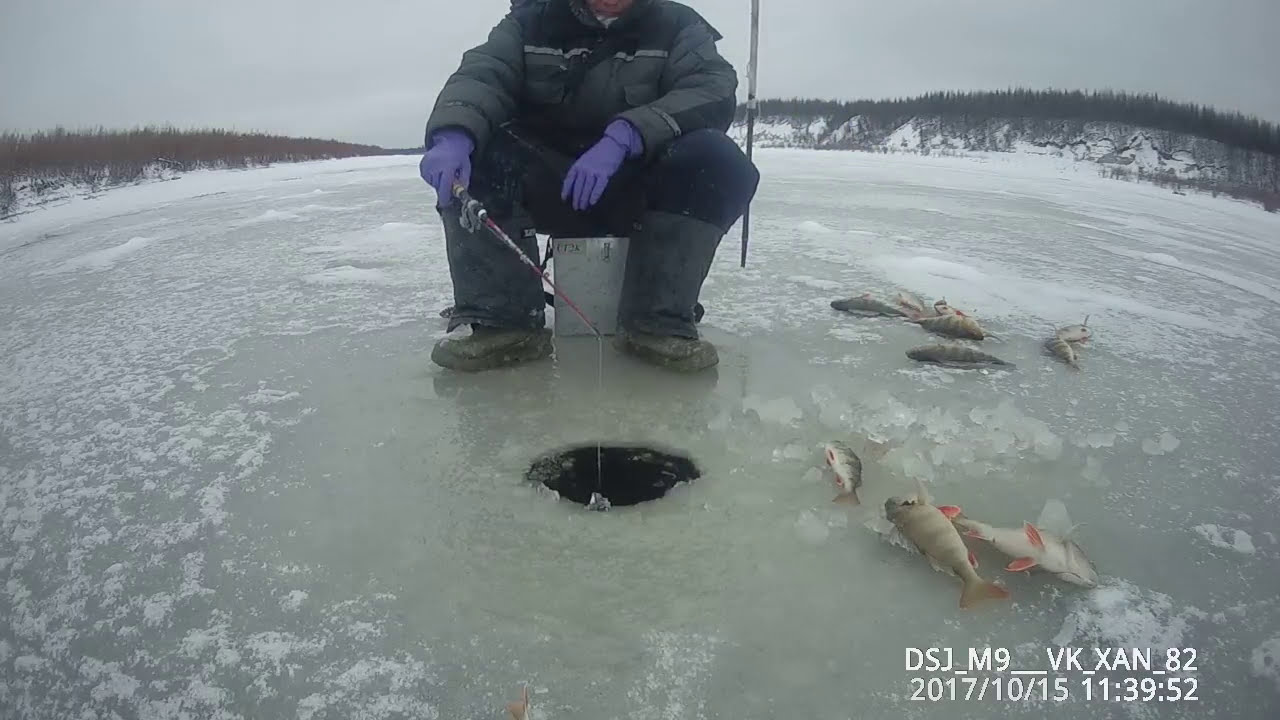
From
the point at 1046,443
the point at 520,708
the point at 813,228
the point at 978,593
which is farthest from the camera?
the point at 813,228

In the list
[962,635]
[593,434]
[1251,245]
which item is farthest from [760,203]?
[962,635]

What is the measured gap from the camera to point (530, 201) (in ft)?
8.61

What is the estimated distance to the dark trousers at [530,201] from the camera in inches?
95.0

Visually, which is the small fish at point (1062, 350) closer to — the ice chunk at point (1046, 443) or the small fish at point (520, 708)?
the ice chunk at point (1046, 443)

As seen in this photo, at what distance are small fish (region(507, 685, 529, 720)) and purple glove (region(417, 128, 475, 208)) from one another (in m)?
1.62

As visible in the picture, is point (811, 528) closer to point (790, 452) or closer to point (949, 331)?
point (790, 452)

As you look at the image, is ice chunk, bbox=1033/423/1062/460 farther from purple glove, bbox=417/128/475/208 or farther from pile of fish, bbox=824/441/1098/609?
purple glove, bbox=417/128/475/208

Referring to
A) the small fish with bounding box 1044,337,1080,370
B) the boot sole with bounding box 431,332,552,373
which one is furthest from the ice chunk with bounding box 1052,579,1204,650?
the boot sole with bounding box 431,332,552,373

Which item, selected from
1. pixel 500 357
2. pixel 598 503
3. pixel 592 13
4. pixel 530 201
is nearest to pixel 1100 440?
pixel 598 503

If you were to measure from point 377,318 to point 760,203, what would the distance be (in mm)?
5566

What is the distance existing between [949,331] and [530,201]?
6.11 ft

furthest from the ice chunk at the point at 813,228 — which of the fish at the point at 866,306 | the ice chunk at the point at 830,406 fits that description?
the ice chunk at the point at 830,406

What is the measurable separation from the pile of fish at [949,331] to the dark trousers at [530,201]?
3.11 ft

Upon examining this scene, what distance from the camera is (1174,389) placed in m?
2.34
